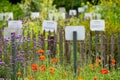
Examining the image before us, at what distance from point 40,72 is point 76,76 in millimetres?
619

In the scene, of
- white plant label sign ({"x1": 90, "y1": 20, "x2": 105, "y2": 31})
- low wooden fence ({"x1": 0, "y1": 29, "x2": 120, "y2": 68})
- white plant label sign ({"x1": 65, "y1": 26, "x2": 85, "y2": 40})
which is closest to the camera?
white plant label sign ({"x1": 65, "y1": 26, "x2": 85, "y2": 40})

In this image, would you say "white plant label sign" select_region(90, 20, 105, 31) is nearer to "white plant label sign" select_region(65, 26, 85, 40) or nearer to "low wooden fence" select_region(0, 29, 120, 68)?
"low wooden fence" select_region(0, 29, 120, 68)

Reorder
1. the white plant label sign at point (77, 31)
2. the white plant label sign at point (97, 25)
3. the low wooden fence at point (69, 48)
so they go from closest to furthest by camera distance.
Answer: the white plant label sign at point (77, 31) → the low wooden fence at point (69, 48) → the white plant label sign at point (97, 25)

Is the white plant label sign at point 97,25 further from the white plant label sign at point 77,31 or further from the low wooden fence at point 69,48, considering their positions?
the white plant label sign at point 77,31

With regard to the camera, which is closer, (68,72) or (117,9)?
(68,72)

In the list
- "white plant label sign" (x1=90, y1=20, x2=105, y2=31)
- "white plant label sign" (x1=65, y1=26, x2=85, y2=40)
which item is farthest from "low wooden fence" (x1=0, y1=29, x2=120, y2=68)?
"white plant label sign" (x1=65, y1=26, x2=85, y2=40)

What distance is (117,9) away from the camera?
1460cm

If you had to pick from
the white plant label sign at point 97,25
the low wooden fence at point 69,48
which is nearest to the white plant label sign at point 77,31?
the low wooden fence at point 69,48

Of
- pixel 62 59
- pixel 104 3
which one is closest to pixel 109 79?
pixel 62 59

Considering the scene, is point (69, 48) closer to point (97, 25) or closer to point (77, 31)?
point (97, 25)

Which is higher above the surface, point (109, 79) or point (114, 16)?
point (114, 16)

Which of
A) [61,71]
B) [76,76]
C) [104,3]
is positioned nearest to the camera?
[76,76]

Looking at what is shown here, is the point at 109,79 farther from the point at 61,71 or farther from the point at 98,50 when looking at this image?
the point at 98,50

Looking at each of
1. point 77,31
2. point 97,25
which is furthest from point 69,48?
point 77,31
